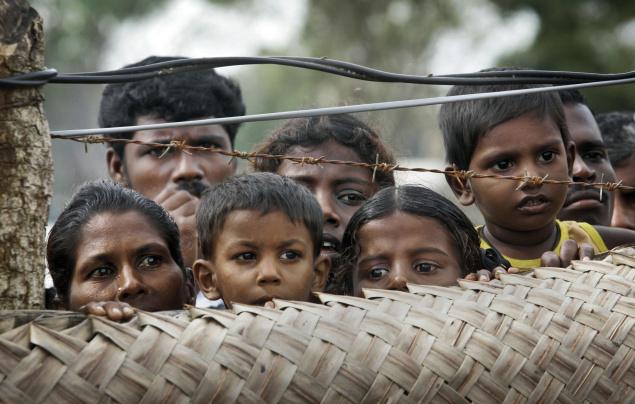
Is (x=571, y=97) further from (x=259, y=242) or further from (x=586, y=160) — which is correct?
(x=259, y=242)

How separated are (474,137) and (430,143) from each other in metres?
20.8

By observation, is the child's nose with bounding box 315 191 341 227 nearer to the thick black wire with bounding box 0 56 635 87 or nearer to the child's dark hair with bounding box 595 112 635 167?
the thick black wire with bounding box 0 56 635 87

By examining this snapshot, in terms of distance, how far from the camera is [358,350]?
201cm

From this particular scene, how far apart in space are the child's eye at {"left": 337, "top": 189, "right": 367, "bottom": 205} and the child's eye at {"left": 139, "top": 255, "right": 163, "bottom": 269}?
889mm

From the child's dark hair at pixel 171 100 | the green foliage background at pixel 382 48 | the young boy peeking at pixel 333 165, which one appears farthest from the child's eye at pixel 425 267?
the green foliage background at pixel 382 48

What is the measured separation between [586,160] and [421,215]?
1.31 metres

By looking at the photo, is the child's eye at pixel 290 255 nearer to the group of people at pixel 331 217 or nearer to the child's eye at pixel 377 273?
the group of people at pixel 331 217

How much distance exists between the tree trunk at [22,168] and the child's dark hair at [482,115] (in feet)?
5.96

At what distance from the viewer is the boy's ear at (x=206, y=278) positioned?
3.13m

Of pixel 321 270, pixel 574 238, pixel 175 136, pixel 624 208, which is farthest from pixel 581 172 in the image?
pixel 175 136

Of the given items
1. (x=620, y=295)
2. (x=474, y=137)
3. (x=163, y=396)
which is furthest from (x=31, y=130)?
(x=474, y=137)

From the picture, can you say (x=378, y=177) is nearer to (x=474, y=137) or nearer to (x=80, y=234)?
(x=474, y=137)

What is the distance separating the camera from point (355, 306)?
2092 mm

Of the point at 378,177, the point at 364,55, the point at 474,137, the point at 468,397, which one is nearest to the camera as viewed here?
the point at 468,397
